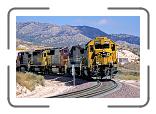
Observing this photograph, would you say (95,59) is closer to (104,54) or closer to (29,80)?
(104,54)

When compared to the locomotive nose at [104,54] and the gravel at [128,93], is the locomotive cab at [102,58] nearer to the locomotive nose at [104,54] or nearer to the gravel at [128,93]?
the locomotive nose at [104,54]

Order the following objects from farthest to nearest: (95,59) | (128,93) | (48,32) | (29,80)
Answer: (95,59) < (29,80) < (48,32) < (128,93)

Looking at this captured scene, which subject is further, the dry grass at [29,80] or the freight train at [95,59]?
the freight train at [95,59]

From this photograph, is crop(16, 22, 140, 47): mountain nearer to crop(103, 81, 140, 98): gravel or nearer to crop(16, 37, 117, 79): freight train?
crop(103, 81, 140, 98): gravel

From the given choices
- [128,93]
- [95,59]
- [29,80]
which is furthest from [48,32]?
[95,59]

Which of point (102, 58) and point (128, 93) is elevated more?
point (102, 58)

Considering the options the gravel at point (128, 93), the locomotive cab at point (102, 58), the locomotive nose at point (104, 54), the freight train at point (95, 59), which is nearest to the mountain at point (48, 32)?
the gravel at point (128, 93)

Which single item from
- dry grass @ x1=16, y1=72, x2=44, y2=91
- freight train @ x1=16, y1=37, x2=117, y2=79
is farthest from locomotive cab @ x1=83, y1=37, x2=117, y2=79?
dry grass @ x1=16, y1=72, x2=44, y2=91

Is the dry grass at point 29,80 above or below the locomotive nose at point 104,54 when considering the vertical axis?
below

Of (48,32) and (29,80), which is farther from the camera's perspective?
(29,80)

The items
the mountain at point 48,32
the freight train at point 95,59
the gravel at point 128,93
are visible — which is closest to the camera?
the gravel at point 128,93
